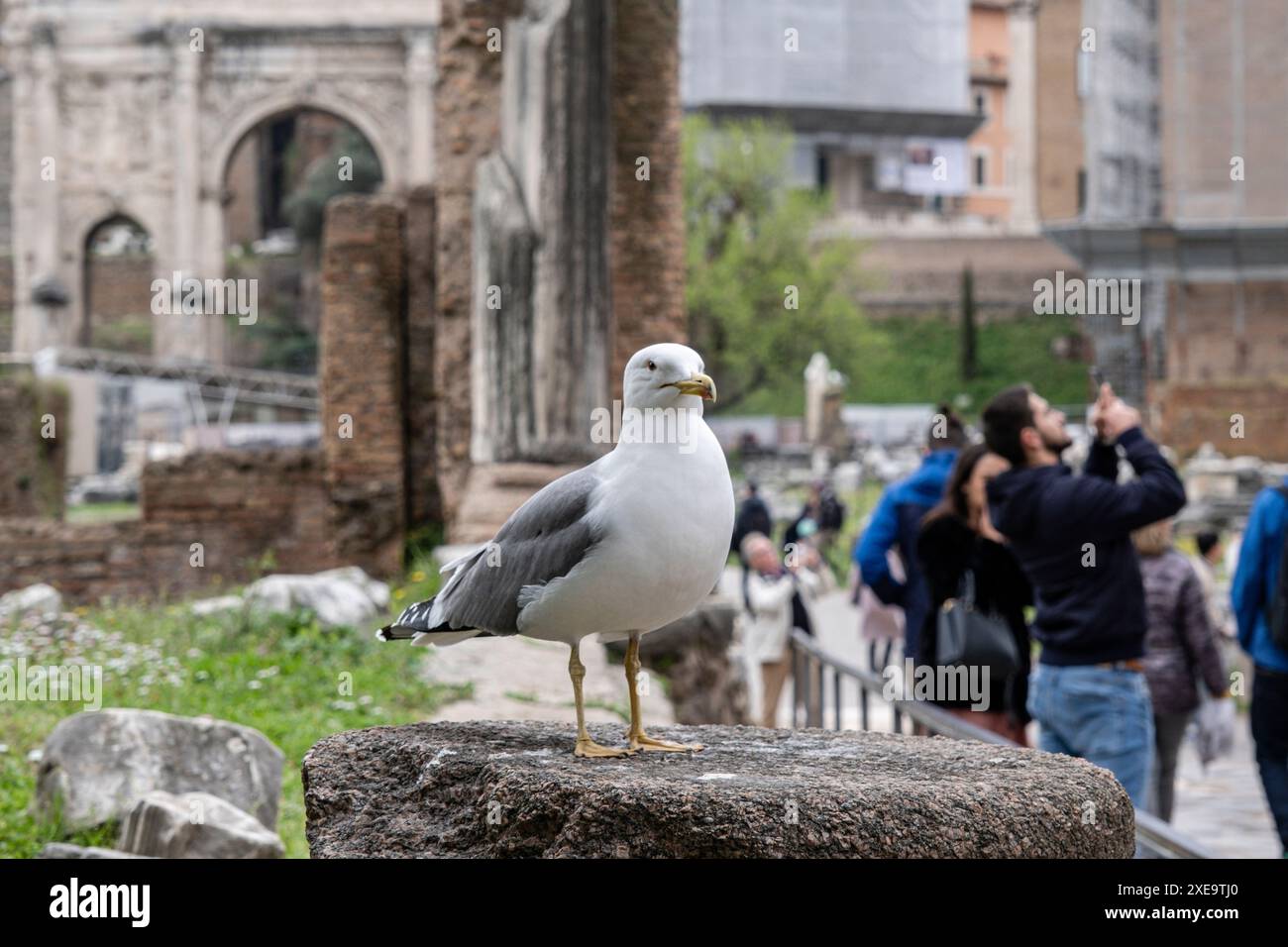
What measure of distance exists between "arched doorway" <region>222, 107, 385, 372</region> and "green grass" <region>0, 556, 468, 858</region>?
38295 mm

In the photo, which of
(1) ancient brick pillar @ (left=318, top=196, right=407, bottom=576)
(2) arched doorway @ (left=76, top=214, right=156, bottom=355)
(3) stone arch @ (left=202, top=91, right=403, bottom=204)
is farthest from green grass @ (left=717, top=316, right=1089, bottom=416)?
(1) ancient brick pillar @ (left=318, top=196, right=407, bottom=576)

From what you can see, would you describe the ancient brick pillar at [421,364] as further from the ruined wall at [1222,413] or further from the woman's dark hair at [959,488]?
the ruined wall at [1222,413]

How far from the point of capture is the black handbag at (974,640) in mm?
5332

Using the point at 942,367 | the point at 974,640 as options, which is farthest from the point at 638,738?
the point at 942,367

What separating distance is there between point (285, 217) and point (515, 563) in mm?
55332

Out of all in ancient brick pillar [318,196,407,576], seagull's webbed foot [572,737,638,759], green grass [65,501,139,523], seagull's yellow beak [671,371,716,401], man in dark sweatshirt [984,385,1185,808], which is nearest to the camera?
seagull's yellow beak [671,371,716,401]

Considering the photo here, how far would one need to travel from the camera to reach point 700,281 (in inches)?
1496

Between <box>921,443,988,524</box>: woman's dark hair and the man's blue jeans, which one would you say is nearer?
the man's blue jeans

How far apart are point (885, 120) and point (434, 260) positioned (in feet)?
143

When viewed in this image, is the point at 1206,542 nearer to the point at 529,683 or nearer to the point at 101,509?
the point at 529,683

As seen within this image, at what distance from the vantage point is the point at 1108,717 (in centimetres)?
489

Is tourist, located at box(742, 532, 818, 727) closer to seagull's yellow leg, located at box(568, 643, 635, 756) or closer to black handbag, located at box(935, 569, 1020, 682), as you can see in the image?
black handbag, located at box(935, 569, 1020, 682)

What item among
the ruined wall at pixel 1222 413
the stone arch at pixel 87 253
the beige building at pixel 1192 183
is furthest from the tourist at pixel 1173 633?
the stone arch at pixel 87 253

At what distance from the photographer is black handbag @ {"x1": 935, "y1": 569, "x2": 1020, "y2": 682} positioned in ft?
17.5
